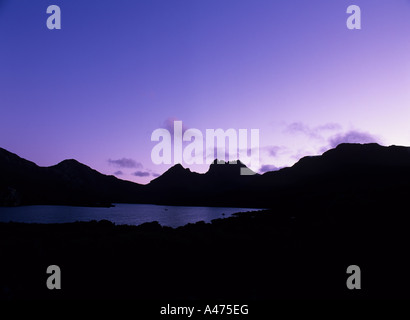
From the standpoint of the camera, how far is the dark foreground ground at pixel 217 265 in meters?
14.7

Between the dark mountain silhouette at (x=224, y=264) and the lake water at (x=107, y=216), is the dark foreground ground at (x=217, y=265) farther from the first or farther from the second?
the lake water at (x=107, y=216)

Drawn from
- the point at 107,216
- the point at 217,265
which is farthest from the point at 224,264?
the point at 107,216

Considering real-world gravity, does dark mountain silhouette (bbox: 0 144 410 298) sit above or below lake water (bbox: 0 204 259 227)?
above

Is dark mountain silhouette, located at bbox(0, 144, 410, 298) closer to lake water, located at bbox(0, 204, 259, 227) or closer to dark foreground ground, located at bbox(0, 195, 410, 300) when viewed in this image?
dark foreground ground, located at bbox(0, 195, 410, 300)

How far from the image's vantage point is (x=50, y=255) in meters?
18.2

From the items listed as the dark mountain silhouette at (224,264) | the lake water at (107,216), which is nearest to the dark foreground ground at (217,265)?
the dark mountain silhouette at (224,264)

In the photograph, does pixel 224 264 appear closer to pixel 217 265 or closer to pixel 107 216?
pixel 217 265

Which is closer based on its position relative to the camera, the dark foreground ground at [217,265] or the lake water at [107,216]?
the dark foreground ground at [217,265]

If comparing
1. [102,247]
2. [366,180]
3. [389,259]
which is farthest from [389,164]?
[102,247]

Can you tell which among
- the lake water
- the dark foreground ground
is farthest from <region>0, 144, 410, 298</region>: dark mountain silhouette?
the lake water

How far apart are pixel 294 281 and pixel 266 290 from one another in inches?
86.8

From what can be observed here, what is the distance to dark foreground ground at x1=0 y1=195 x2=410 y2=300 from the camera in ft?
48.1

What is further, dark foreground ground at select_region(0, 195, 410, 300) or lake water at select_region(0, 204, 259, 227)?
lake water at select_region(0, 204, 259, 227)
